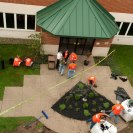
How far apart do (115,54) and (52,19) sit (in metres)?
7.78

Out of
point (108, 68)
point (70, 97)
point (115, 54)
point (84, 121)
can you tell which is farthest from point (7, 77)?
point (115, 54)

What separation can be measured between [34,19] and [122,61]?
9.58 m

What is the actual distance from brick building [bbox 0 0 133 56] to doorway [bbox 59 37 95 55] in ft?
1.81

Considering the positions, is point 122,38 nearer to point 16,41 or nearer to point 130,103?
point 130,103

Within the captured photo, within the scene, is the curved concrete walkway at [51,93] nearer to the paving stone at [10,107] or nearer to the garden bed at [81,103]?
the paving stone at [10,107]

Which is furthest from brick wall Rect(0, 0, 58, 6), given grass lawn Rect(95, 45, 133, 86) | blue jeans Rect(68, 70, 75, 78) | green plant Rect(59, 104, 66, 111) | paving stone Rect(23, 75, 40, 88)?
green plant Rect(59, 104, 66, 111)

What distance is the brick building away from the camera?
21484 millimetres

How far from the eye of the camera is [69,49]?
77.5 ft

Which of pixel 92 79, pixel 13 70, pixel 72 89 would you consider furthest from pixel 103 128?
pixel 13 70

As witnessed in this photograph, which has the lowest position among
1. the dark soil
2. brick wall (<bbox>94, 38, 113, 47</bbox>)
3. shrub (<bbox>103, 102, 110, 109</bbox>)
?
the dark soil

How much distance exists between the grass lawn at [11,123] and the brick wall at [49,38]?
7.63 meters

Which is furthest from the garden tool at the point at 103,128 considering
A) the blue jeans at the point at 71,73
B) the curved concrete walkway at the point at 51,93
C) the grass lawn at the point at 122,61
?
the grass lawn at the point at 122,61

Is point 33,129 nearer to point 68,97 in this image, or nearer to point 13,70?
point 68,97

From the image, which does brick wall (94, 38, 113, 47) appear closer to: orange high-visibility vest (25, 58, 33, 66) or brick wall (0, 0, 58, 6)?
brick wall (0, 0, 58, 6)
